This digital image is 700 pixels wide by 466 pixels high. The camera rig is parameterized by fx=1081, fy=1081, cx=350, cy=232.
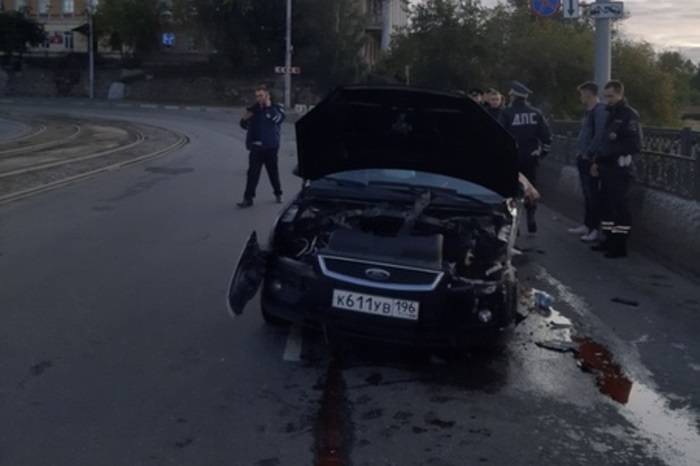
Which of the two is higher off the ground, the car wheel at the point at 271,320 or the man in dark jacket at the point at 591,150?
the man in dark jacket at the point at 591,150

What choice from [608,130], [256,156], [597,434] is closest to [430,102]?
[597,434]

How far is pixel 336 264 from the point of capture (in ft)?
22.8

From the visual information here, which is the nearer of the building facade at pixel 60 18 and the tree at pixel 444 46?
the tree at pixel 444 46

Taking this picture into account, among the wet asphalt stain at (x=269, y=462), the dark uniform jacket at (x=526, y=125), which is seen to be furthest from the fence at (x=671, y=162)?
the wet asphalt stain at (x=269, y=462)

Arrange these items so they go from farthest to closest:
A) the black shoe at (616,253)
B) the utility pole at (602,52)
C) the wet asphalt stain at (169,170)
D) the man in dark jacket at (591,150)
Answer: the wet asphalt stain at (169,170)
the utility pole at (602,52)
the man in dark jacket at (591,150)
the black shoe at (616,253)

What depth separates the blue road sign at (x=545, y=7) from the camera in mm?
21312

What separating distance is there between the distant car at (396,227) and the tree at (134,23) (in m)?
72.1

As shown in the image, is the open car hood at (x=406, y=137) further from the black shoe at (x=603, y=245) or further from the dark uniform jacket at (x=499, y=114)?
the dark uniform jacket at (x=499, y=114)

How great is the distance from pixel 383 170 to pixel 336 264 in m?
1.73

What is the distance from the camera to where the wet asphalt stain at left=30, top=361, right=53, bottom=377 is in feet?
21.9

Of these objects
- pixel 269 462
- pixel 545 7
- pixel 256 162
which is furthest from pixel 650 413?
pixel 545 7

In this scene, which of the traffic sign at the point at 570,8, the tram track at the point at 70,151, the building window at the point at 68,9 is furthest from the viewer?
the building window at the point at 68,9

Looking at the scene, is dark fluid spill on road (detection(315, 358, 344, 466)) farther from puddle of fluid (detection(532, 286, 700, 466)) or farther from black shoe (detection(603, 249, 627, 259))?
black shoe (detection(603, 249, 627, 259))

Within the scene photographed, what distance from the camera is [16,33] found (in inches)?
3147
